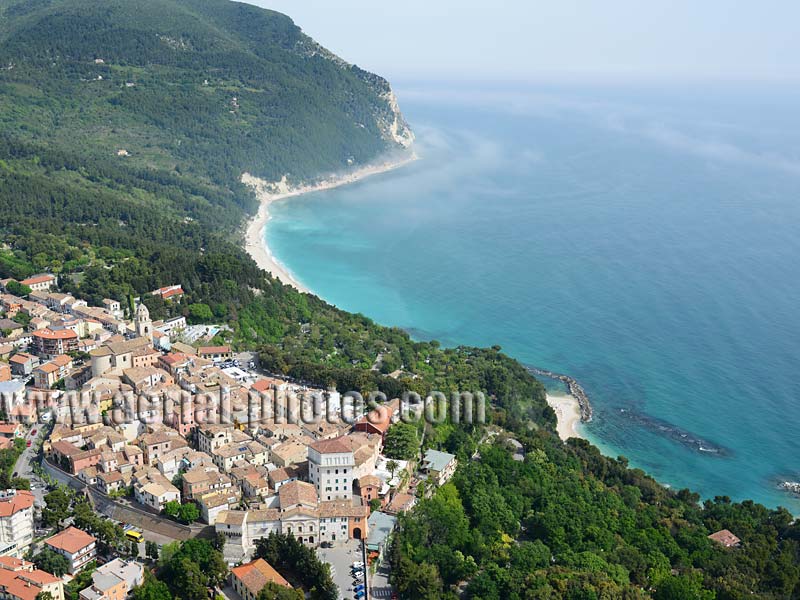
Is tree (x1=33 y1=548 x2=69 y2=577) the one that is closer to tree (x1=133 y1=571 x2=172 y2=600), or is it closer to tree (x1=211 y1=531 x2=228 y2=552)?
tree (x1=133 y1=571 x2=172 y2=600)

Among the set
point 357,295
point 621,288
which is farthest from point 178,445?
point 621,288

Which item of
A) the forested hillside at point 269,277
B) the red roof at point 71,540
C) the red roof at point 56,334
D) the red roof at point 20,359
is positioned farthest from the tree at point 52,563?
the red roof at point 56,334

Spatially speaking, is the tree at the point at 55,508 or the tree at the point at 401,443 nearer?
the tree at the point at 55,508

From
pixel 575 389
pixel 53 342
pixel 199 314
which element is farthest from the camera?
pixel 575 389

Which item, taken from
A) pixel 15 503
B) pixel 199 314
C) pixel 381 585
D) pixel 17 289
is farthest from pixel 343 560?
pixel 17 289

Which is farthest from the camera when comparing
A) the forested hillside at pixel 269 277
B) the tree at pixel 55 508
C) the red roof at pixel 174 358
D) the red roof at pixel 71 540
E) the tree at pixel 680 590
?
the red roof at pixel 174 358

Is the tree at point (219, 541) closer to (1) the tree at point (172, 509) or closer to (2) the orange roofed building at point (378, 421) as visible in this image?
(1) the tree at point (172, 509)

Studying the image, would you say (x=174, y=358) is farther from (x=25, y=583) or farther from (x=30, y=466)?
(x=25, y=583)
